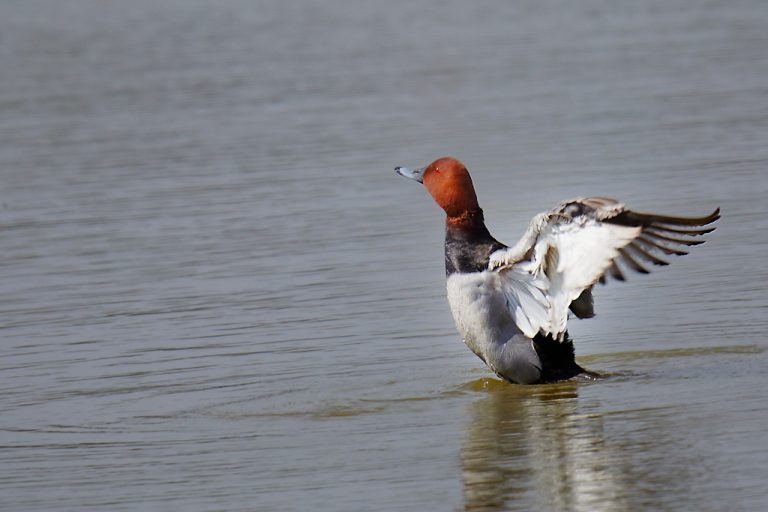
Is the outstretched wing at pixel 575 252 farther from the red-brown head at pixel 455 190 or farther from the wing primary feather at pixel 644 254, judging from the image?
the red-brown head at pixel 455 190

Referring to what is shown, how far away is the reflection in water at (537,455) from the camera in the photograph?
6.32 meters

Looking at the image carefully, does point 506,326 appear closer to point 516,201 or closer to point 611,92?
point 516,201

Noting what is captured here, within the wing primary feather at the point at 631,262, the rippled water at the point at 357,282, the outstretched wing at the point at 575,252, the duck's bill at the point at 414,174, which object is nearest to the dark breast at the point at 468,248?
the outstretched wing at the point at 575,252

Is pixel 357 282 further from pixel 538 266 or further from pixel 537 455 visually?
pixel 537 455

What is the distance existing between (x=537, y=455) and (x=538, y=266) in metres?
1.31

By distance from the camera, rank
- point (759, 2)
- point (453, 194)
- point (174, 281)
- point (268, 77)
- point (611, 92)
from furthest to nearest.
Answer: point (759, 2), point (268, 77), point (611, 92), point (174, 281), point (453, 194)

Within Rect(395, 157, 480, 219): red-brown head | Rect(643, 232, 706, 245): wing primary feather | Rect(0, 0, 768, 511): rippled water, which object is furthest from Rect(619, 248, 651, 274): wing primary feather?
Rect(395, 157, 480, 219): red-brown head

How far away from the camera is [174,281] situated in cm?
1130

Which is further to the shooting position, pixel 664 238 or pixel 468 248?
pixel 468 248

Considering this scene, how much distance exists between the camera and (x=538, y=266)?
7988 mm

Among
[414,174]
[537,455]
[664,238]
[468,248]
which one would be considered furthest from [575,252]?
[414,174]

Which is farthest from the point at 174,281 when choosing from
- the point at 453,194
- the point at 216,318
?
the point at 453,194

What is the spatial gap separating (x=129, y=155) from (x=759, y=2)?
12919mm

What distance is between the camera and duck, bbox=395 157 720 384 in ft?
25.1
